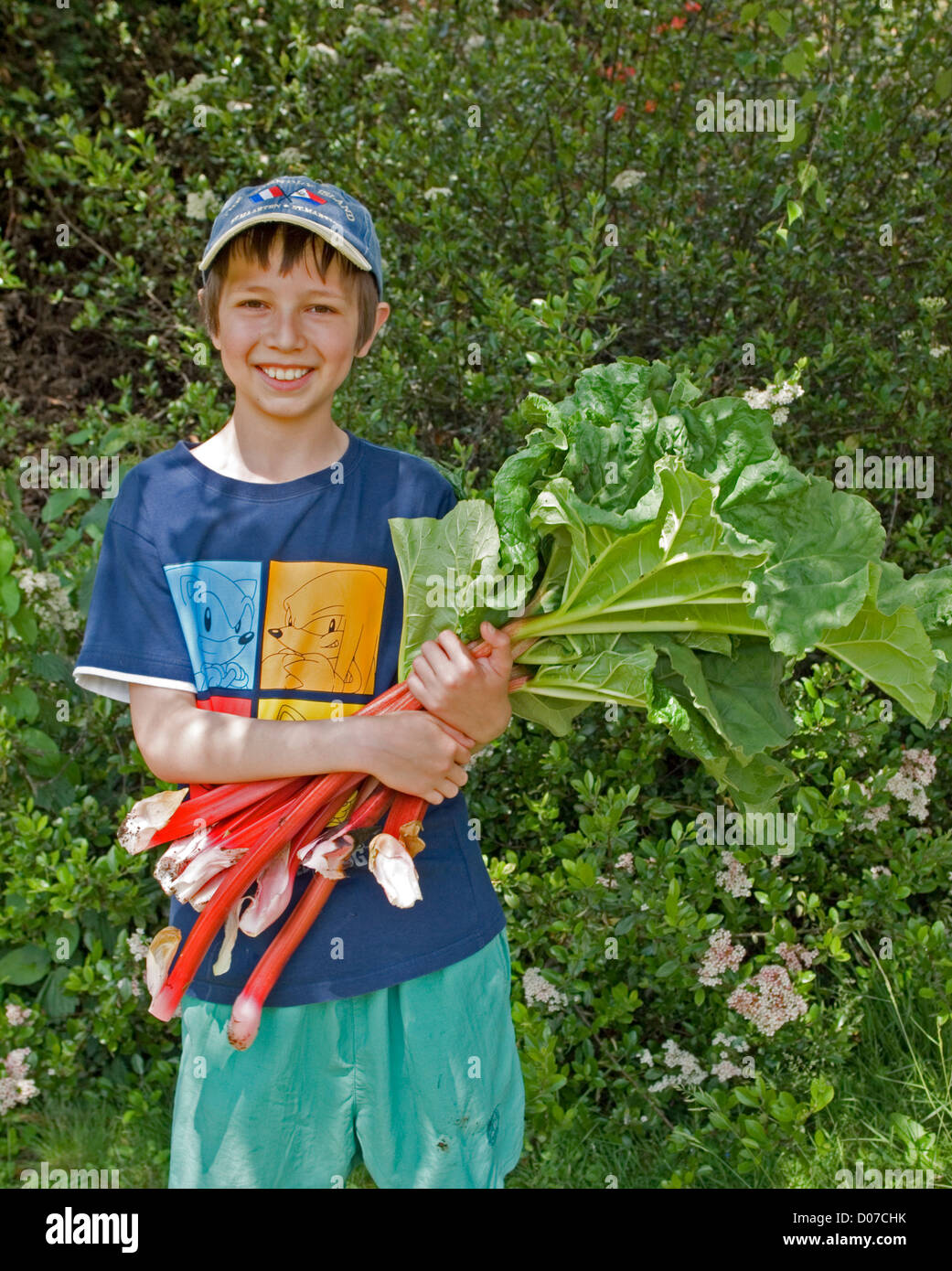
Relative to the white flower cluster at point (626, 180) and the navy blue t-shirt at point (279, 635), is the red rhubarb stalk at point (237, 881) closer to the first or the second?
the navy blue t-shirt at point (279, 635)

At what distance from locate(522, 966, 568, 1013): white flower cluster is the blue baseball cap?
71.7 inches

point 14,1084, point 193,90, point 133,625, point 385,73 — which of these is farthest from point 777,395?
point 14,1084

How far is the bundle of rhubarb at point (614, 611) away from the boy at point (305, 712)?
0.23 feet

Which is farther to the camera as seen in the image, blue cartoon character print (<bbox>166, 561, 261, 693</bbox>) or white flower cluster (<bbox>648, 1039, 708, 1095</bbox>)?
white flower cluster (<bbox>648, 1039, 708, 1095</bbox>)

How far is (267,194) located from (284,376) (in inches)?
12.2

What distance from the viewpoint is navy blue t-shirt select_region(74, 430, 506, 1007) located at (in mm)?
1842

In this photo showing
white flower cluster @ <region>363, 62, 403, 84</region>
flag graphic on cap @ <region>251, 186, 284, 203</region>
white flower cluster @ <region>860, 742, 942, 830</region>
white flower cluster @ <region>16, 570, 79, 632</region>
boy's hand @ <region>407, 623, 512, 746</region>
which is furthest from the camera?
white flower cluster @ <region>363, 62, 403, 84</region>

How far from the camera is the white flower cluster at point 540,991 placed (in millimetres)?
2936

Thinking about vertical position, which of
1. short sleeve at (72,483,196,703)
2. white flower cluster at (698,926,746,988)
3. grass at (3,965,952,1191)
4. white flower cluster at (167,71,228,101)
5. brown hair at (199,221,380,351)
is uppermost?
white flower cluster at (167,71,228,101)

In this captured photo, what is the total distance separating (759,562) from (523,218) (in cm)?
247

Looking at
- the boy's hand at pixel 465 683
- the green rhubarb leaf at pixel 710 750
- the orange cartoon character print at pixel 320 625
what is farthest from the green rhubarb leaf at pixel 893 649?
the orange cartoon character print at pixel 320 625

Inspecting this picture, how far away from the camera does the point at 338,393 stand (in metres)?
3.54

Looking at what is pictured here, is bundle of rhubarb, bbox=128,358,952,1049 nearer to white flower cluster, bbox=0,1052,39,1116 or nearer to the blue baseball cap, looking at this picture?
the blue baseball cap

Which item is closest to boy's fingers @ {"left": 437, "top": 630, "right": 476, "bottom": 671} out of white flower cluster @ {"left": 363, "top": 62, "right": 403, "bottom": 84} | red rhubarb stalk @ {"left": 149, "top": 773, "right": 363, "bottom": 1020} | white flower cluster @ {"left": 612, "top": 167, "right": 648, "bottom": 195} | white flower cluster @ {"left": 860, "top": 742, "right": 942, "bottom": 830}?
red rhubarb stalk @ {"left": 149, "top": 773, "right": 363, "bottom": 1020}
